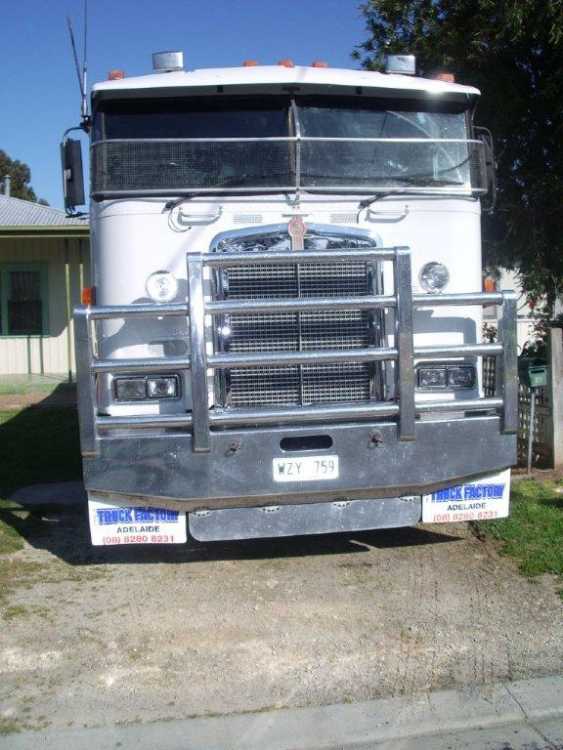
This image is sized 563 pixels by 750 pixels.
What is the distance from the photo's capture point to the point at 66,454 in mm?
10258

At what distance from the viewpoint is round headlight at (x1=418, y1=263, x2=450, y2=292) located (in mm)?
5848

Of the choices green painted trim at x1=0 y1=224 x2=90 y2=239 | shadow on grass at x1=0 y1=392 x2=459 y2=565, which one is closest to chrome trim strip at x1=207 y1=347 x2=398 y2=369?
shadow on grass at x1=0 y1=392 x2=459 y2=565

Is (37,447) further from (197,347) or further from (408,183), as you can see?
(408,183)

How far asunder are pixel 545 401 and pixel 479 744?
5329 millimetres

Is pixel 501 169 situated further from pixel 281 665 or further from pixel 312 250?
pixel 281 665

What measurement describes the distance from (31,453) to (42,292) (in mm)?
7581

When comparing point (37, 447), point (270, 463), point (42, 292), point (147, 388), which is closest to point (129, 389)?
point (147, 388)

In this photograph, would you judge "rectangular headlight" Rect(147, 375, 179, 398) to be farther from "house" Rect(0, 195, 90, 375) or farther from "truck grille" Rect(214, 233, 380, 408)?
"house" Rect(0, 195, 90, 375)

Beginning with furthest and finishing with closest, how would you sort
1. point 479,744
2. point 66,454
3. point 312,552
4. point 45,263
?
1. point 45,263
2. point 66,454
3. point 312,552
4. point 479,744

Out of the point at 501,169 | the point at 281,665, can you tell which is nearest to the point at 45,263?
the point at 501,169

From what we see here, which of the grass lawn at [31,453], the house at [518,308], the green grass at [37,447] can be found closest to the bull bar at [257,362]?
the house at [518,308]

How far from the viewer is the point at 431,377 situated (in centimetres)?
568

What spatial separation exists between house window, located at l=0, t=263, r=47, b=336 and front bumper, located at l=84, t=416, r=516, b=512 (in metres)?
12.5

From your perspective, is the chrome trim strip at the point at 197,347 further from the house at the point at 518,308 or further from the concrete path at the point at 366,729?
the house at the point at 518,308
